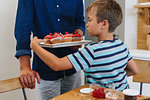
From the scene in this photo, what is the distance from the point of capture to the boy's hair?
1.26 m

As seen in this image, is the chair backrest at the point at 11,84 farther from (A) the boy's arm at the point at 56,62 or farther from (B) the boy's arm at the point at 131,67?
Answer: (B) the boy's arm at the point at 131,67

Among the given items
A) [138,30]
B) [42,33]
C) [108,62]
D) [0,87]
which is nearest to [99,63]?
[108,62]

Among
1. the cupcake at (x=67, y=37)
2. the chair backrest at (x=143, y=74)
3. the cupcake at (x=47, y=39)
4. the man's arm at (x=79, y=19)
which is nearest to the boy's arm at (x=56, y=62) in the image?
the cupcake at (x=47, y=39)

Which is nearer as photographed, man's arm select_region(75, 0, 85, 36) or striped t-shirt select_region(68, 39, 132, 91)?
striped t-shirt select_region(68, 39, 132, 91)

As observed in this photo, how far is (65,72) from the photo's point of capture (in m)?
1.42

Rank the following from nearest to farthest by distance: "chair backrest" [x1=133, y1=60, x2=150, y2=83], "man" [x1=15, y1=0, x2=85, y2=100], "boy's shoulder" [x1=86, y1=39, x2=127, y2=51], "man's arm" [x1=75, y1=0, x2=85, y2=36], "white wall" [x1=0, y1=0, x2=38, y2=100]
A: "boy's shoulder" [x1=86, y1=39, x2=127, y2=51], "man" [x1=15, y1=0, x2=85, y2=100], "man's arm" [x1=75, y1=0, x2=85, y2=36], "chair backrest" [x1=133, y1=60, x2=150, y2=83], "white wall" [x1=0, y1=0, x2=38, y2=100]

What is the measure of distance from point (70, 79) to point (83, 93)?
0.33 m

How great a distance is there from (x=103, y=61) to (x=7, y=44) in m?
1.24

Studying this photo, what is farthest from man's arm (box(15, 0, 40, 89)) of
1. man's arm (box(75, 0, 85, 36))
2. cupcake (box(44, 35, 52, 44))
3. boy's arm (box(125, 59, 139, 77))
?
boy's arm (box(125, 59, 139, 77))

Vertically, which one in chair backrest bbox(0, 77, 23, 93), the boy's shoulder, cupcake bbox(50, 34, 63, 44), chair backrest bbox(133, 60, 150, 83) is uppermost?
cupcake bbox(50, 34, 63, 44)

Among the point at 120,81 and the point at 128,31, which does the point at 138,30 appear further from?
the point at 120,81

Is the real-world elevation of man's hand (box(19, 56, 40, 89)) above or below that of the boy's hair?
below

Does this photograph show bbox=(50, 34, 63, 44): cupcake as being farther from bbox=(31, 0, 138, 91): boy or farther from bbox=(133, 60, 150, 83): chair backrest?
bbox=(133, 60, 150, 83): chair backrest

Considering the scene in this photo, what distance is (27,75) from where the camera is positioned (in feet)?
4.11
